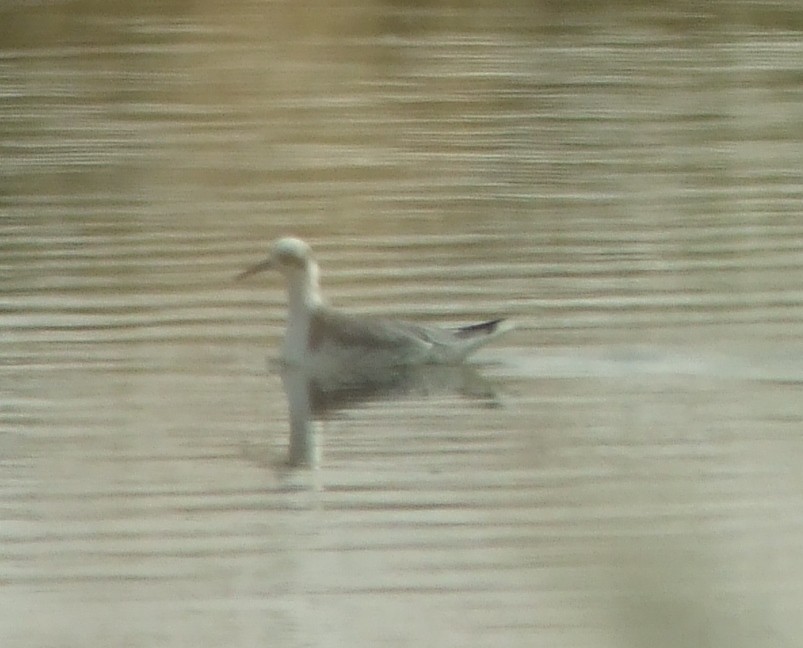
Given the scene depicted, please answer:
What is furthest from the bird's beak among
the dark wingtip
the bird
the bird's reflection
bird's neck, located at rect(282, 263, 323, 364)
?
the dark wingtip

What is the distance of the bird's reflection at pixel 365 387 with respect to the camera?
28.9 ft

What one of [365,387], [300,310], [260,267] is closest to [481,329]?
[365,387]

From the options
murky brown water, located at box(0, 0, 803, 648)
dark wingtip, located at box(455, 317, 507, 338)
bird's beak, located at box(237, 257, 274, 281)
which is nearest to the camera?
murky brown water, located at box(0, 0, 803, 648)

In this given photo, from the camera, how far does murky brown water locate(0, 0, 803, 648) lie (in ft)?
20.4

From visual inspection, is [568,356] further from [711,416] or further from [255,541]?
[255,541]

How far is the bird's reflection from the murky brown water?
0.04 metres

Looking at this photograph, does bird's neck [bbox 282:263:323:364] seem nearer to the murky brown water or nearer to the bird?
the bird

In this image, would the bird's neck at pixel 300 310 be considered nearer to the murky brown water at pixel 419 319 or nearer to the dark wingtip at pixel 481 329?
the murky brown water at pixel 419 319

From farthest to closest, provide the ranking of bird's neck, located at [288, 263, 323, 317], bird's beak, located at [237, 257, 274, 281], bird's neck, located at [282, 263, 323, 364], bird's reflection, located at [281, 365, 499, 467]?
bird's beak, located at [237, 257, 274, 281]
bird's neck, located at [288, 263, 323, 317]
bird's neck, located at [282, 263, 323, 364]
bird's reflection, located at [281, 365, 499, 467]

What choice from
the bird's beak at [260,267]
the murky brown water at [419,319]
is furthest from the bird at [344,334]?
the murky brown water at [419,319]

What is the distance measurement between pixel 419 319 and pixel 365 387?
0.67 meters

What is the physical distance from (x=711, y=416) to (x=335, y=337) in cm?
192

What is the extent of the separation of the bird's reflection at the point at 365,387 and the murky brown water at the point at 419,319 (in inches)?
1.5

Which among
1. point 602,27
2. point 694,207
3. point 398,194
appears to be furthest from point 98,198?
point 602,27
